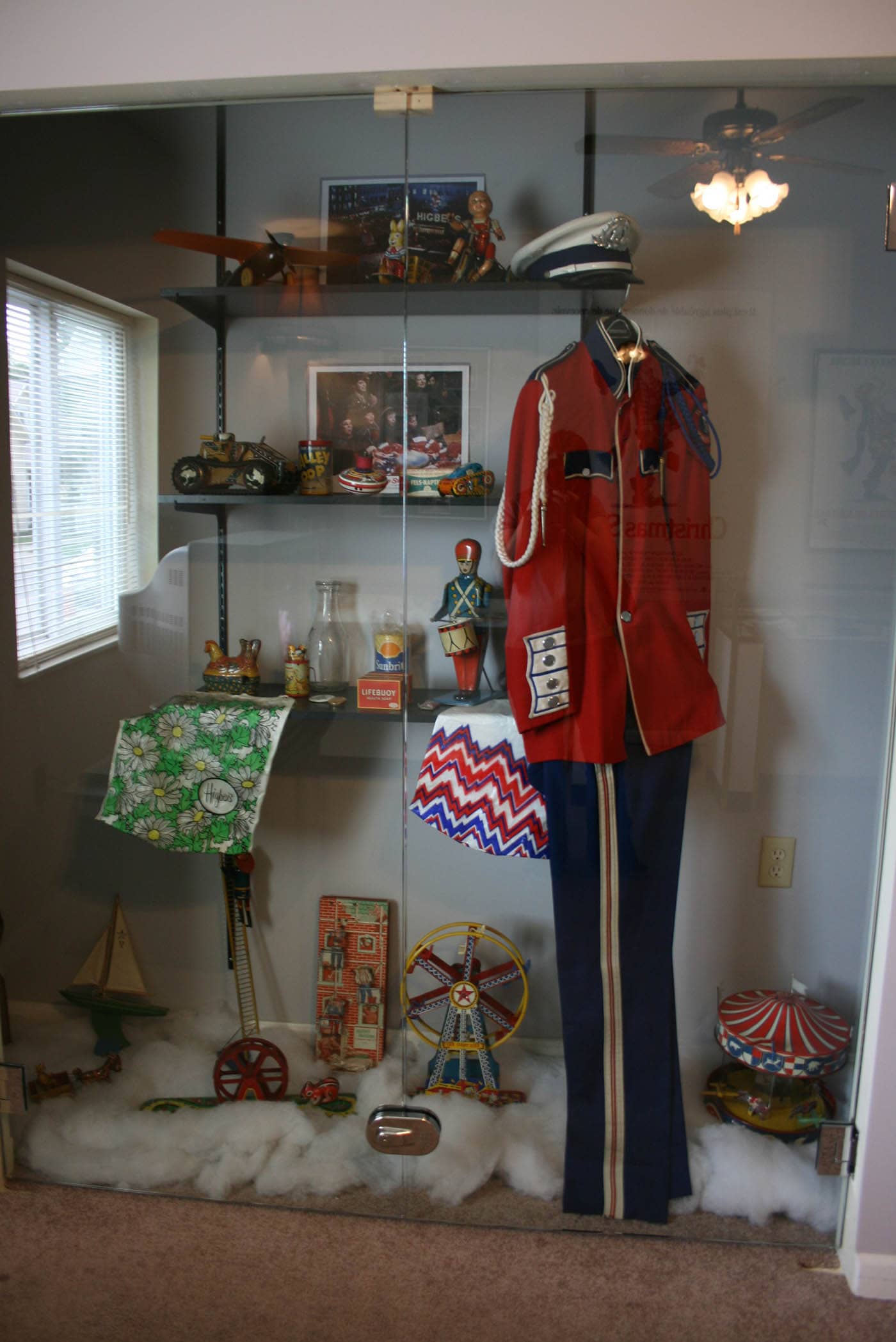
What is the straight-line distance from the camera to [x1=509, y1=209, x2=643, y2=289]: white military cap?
1.64m

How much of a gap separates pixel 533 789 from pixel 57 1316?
1.23 m

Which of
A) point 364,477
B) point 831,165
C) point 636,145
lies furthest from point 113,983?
point 831,165

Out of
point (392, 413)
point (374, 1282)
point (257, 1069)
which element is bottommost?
point (374, 1282)

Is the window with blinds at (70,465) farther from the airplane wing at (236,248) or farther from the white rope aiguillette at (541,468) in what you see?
the white rope aiguillette at (541,468)

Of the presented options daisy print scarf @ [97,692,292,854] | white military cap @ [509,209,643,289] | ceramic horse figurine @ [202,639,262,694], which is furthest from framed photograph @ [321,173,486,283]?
daisy print scarf @ [97,692,292,854]

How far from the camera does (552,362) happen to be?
169 centimetres

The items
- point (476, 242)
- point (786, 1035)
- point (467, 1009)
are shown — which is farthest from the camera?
point (467, 1009)

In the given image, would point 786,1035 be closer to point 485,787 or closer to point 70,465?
point 485,787

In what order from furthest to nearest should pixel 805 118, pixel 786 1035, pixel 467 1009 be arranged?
pixel 467 1009, pixel 786 1035, pixel 805 118

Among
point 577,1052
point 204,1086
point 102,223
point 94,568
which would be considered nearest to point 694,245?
point 102,223

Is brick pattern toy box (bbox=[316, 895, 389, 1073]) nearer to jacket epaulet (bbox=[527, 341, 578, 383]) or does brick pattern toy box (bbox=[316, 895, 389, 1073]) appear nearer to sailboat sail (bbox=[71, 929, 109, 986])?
sailboat sail (bbox=[71, 929, 109, 986])

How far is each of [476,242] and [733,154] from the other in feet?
1.46

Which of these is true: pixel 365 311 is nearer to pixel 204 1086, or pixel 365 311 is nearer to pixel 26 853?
pixel 26 853

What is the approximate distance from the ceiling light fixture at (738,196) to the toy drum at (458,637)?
80 centimetres
